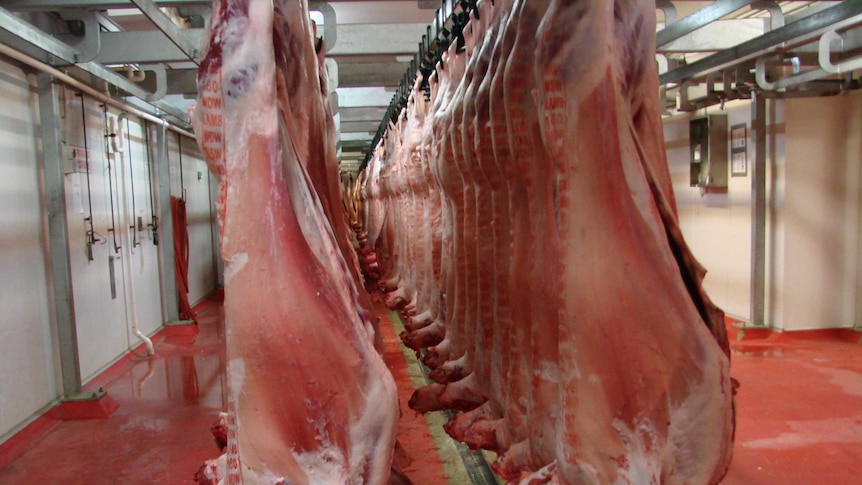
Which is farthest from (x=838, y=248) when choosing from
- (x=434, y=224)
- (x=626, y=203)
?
(x=626, y=203)

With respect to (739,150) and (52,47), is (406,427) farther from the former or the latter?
(739,150)

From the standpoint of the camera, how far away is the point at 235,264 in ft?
3.64

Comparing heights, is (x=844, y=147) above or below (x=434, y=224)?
above

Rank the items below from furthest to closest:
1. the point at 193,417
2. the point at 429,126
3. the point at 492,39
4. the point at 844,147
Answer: the point at 844,147 → the point at 193,417 → the point at 429,126 → the point at 492,39

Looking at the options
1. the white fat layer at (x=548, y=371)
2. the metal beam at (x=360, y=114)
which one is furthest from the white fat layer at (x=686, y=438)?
the metal beam at (x=360, y=114)

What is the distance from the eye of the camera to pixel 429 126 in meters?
2.65

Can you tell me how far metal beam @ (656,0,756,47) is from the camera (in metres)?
3.58

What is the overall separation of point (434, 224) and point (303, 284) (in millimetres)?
1653

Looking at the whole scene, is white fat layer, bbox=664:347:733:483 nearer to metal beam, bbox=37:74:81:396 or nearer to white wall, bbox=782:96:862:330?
metal beam, bbox=37:74:81:396

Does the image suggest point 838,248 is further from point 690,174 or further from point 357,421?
point 357,421

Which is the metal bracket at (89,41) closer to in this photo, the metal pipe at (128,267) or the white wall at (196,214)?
the metal pipe at (128,267)

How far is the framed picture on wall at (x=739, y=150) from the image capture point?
7066mm

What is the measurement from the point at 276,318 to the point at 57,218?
447 centimetres

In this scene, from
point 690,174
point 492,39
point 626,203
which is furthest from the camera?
point 690,174
